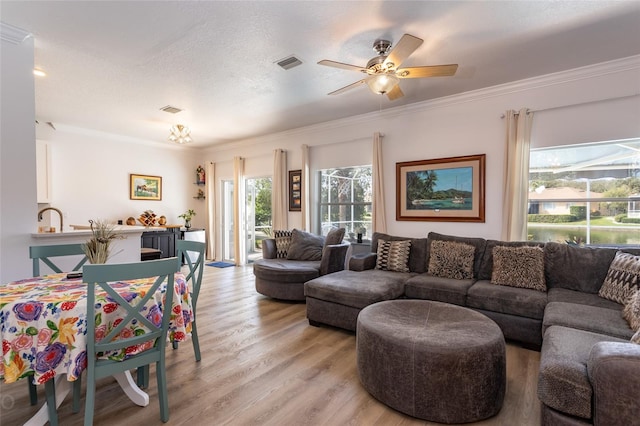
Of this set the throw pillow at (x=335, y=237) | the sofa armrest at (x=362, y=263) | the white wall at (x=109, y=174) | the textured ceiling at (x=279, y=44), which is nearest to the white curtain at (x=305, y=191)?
the throw pillow at (x=335, y=237)

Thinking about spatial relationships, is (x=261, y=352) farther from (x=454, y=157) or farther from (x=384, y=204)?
(x=454, y=157)

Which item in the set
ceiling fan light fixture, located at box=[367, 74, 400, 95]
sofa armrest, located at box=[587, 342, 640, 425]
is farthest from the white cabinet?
sofa armrest, located at box=[587, 342, 640, 425]

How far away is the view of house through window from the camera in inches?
129

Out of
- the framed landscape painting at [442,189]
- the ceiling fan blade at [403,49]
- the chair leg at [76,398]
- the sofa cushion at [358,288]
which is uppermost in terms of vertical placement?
the ceiling fan blade at [403,49]

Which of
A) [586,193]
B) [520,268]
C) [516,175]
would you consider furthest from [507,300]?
[586,193]

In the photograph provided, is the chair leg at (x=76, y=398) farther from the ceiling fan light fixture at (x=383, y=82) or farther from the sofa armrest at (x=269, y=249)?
the ceiling fan light fixture at (x=383, y=82)

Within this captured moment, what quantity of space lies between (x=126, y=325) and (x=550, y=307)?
3090 millimetres

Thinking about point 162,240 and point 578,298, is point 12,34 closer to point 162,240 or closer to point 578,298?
point 162,240

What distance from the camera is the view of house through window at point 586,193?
3.27m

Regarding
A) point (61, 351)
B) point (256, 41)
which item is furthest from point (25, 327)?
point (256, 41)

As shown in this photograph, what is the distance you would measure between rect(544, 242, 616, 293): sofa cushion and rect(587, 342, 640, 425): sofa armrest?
6.10 ft

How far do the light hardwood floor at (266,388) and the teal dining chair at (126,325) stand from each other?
1.04 ft

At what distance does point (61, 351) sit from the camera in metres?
1.53

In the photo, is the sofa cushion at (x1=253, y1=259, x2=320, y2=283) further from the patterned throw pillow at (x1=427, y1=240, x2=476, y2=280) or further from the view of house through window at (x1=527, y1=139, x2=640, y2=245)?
the view of house through window at (x1=527, y1=139, x2=640, y2=245)
